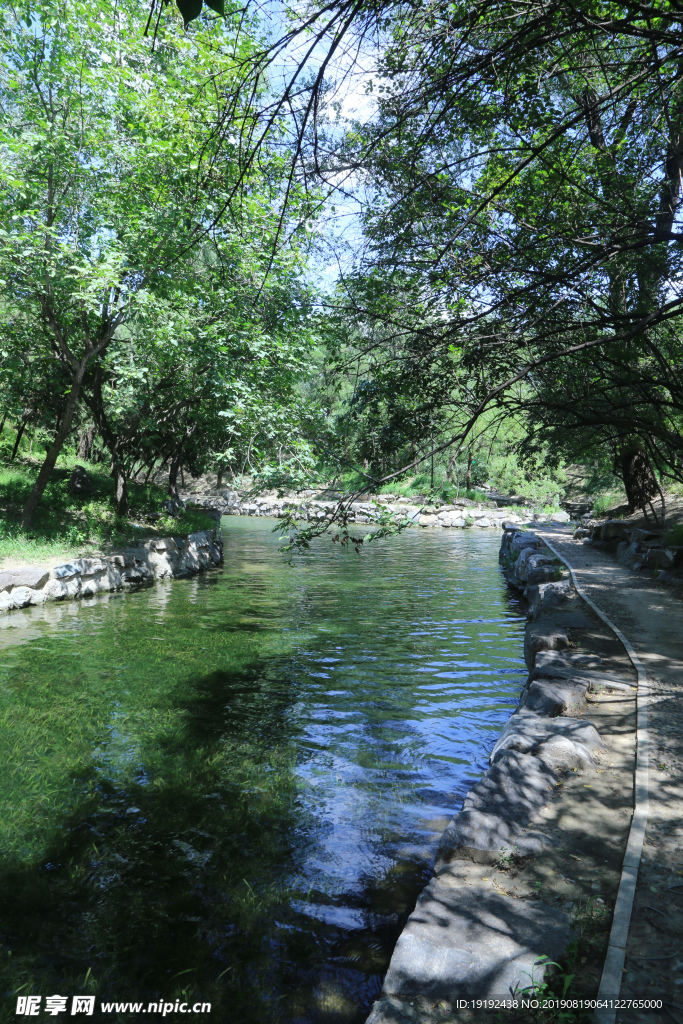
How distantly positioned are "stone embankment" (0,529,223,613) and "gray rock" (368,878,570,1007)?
10626mm

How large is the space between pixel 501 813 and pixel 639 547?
12.9 meters

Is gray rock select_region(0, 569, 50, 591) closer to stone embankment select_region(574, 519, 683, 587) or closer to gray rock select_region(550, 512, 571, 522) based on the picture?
stone embankment select_region(574, 519, 683, 587)

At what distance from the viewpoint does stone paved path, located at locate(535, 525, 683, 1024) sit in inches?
104

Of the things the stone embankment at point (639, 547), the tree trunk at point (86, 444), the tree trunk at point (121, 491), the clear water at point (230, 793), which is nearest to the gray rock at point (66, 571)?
the clear water at point (230, 793)

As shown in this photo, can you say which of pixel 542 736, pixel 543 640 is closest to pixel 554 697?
pixel 542 736

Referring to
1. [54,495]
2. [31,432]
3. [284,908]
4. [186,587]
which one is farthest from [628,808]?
[31,432]

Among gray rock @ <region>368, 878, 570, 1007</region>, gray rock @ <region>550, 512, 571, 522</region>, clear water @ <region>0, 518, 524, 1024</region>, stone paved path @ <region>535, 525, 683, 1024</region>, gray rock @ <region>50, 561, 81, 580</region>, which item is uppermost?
gray rock @ <region>550, 512, 571, 522</region>

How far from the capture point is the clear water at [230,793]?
3.59 meters

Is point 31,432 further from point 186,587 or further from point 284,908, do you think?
point 284,908

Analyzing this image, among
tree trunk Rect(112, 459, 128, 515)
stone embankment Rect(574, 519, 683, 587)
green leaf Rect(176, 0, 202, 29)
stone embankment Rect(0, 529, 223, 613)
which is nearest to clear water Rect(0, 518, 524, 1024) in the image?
stone embankment Rect(0, 529, 223, 613)

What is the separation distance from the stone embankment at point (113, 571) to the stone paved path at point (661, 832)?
10.4 m

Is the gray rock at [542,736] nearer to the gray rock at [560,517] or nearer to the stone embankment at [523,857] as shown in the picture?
the stone embankment at [523,857]

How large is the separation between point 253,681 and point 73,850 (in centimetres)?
400

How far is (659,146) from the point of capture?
7160mm
